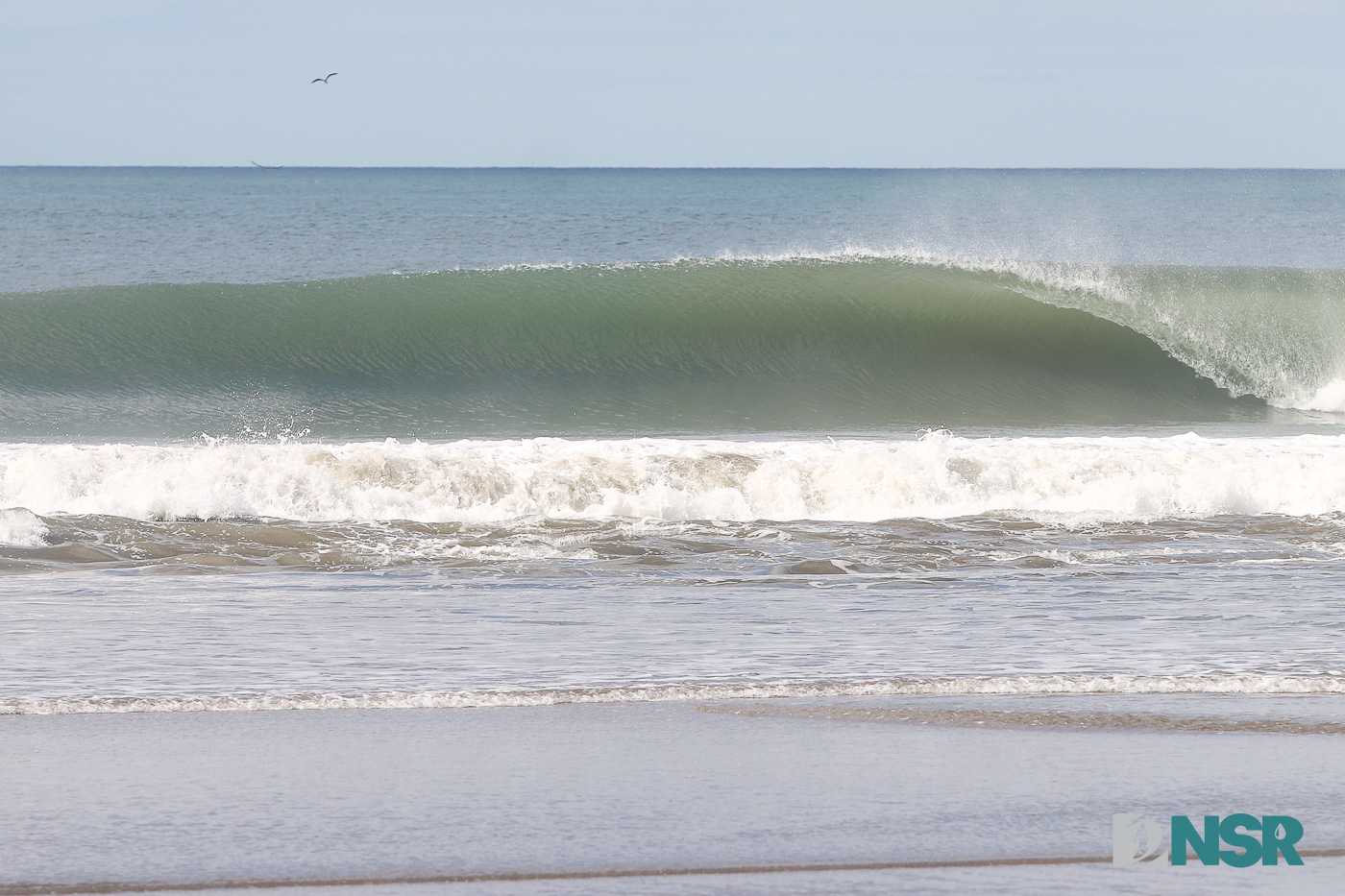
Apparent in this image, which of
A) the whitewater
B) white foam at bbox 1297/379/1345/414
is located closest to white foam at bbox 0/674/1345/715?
the whitewater

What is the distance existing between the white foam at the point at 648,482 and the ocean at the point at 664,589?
0.03 m

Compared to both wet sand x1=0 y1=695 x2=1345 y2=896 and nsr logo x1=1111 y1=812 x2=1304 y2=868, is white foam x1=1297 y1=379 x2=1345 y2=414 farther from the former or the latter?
nsr logo x1=1111 y1=812 x2=1304 y2=868

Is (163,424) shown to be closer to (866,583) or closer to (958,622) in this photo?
(866,583)

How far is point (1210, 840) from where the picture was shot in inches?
113

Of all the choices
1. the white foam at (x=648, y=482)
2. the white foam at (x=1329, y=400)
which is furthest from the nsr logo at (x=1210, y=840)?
the white foam at (x=1329, y=400)

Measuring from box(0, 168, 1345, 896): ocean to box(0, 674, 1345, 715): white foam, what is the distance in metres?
0.02

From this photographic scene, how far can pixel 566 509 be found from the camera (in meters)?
8.29

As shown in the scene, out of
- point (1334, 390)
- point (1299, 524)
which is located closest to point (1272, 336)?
point (1334, 390)

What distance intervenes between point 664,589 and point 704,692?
5.92 ft

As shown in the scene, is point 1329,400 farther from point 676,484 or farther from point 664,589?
point 664,589

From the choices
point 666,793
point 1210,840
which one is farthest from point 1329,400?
point 666,793

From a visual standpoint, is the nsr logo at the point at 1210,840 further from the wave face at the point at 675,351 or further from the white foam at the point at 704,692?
the wave face at the point at 675,351

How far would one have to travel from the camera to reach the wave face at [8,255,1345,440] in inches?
551

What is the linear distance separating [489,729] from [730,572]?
276cm
